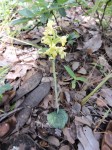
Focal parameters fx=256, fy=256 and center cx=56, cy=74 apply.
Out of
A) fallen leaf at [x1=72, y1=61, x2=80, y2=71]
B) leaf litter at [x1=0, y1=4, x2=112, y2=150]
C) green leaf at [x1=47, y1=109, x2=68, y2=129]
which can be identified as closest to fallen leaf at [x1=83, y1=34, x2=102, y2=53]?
leaf litter at [x1=0, y1=4, x2=112, y2=150]

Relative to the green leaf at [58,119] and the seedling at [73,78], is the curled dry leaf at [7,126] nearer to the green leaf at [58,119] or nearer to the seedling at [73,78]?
the green leaf at [58,119]

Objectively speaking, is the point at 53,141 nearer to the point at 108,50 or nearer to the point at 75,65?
the point at 75,65

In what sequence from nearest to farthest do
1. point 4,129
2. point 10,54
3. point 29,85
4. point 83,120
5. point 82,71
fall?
point 4,129, point 83,120, point 29,85, point 82,71, point 10,54

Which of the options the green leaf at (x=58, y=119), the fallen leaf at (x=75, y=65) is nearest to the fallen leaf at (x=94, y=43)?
the fallen leaf at (x=75, y=65)

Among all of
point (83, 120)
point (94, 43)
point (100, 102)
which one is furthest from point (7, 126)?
point (94, 43)

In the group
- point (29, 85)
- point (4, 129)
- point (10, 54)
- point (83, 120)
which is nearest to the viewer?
point (4, 129)

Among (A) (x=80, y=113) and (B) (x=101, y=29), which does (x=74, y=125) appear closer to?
(A) (x=80, y=113)
